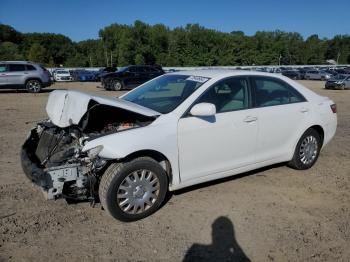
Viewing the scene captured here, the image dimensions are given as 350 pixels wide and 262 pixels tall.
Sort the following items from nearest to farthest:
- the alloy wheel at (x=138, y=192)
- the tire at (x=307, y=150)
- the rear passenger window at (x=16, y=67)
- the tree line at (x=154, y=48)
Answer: the alloy wheel at (x=138, y=192) < the tire at (x=307, y=150) < the rear passenger window at (x=16, y=67) < the tree line at (x=154, y=48)

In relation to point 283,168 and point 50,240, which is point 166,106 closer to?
point 50,240

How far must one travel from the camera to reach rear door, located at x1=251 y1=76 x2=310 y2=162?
17.0 ft

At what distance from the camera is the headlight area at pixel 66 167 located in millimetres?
3922

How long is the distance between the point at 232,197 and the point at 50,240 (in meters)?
2.34

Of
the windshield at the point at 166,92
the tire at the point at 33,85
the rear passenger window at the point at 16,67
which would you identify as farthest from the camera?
the tire at the point at 33,85

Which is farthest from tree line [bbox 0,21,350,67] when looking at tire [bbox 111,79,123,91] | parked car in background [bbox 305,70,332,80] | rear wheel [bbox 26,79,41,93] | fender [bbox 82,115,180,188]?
fender [bbox 82,115,180,188]

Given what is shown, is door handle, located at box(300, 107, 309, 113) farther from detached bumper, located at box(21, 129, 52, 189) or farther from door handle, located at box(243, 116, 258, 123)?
detached bumper, located at box(21, 129, 52, 189)

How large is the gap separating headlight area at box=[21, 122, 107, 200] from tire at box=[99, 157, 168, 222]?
0.17 metres

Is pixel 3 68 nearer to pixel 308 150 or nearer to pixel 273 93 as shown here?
pixel 273 93

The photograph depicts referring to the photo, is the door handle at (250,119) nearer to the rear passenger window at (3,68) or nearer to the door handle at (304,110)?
the door handle at (304,110)

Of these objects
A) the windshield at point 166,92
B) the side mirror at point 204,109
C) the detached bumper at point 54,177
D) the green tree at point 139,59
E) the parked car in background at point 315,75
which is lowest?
the parked car in background at point 315,75

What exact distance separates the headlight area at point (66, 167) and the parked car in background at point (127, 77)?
20930mm

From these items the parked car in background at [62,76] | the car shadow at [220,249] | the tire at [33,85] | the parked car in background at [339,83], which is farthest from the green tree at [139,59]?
the car shadow at [220,249]

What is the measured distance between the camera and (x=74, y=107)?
4.35m
